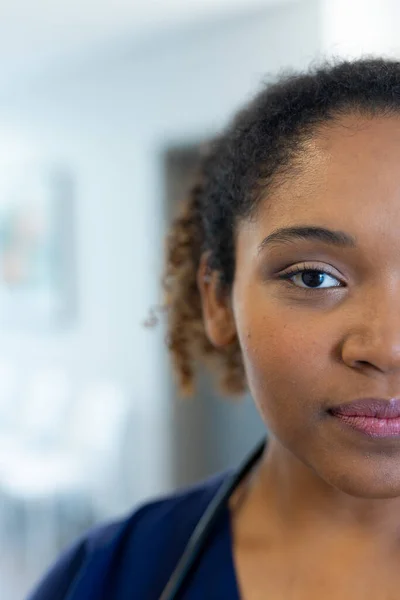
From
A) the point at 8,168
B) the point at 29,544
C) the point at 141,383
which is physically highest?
the point at 8,168

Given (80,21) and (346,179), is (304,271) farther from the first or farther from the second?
(80,21)

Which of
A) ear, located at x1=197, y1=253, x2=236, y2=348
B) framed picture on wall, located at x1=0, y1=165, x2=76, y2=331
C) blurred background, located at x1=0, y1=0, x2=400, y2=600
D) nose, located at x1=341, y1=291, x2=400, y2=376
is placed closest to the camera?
nose, located at x1=341, y1=291, x2=400, y2=376

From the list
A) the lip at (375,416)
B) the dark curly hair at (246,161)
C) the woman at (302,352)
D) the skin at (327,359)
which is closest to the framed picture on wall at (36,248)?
the dark curly hair at (246,161)

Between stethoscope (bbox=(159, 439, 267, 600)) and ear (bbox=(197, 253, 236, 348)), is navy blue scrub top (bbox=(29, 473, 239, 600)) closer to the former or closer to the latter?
stethoscope (bbox=(159, 439, 267, 600))

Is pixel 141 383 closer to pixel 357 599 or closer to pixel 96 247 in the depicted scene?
pixel 96 247

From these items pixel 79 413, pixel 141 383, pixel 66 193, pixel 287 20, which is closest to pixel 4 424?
pixel 79 413

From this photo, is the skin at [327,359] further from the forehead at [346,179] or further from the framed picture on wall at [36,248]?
the framed picture on wall at [36,248]

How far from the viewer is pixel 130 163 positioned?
2.73 m

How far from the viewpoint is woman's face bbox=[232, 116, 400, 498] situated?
0.59m

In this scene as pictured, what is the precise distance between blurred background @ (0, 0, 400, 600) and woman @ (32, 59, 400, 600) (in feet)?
5.25

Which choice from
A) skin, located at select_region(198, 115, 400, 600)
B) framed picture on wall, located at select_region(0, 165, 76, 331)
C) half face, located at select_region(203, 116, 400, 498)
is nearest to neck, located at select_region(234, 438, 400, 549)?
skin, located at select_region(198, 115, 400, 600)

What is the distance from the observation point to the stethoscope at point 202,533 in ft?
2.35

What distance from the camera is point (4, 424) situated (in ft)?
9.74

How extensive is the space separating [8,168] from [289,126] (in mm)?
2640
